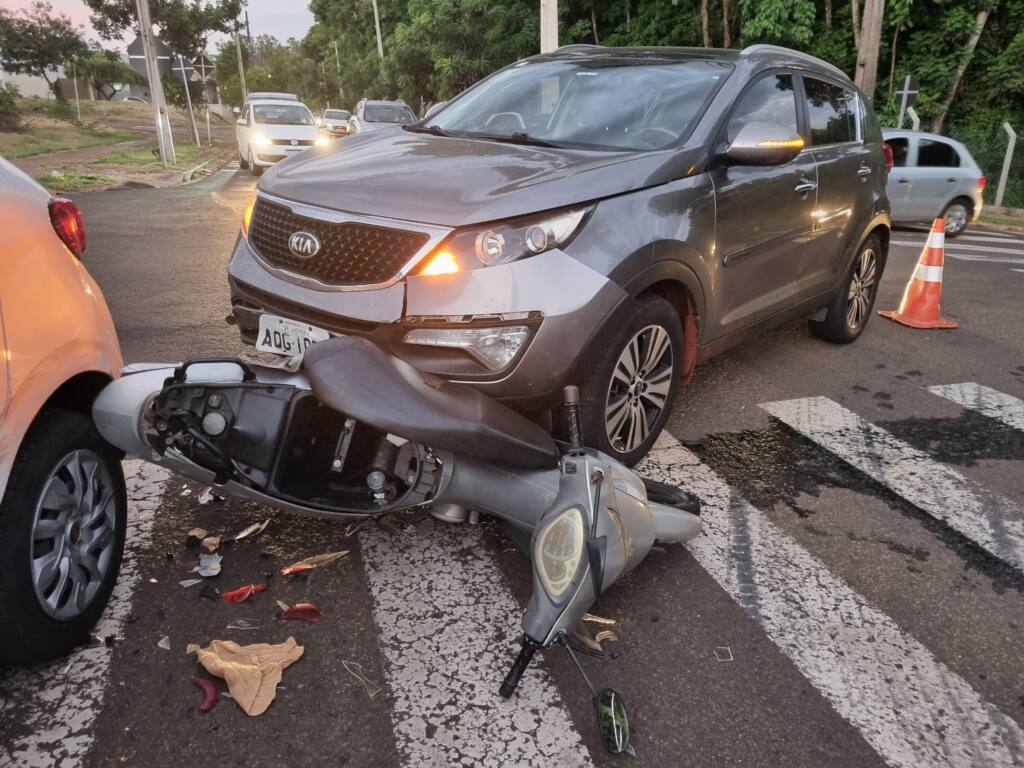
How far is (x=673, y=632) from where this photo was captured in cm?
267

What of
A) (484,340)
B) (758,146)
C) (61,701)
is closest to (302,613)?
(61,701)

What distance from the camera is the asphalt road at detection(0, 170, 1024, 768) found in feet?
7.21

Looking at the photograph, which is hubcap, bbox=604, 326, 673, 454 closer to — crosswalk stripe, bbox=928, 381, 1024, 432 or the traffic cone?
crosswalk stripe, bbox=928, 381, 1024, 432

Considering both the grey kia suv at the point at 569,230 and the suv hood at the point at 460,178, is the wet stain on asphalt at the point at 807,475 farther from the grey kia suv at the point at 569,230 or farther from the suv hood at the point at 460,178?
the suv hood at the point at 460,178

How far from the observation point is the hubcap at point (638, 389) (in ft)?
11.5

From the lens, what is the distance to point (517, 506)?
2.76 metres

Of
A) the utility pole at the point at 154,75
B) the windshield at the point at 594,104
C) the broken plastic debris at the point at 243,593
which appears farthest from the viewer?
the utility pole at the point at 154,75

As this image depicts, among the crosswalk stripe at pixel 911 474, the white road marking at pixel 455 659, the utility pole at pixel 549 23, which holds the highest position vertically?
the utility pole at pixel 549 23

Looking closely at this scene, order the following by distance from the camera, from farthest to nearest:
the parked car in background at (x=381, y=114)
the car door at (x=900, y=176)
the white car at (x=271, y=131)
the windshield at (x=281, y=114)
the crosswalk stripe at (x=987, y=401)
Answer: the parked car in background at (x=381, y=114) → the windshield at (x=281, y=114) → the white car at (x=271, y=131) → the car door at (x=900, y=176) → the crosswalk stripe at (x=987, y=401)

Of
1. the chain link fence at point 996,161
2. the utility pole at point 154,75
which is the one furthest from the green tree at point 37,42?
the chain link fence at point 996,161

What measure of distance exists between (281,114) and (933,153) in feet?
50.9

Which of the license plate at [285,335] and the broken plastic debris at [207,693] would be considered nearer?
the broken plastic debris at [207,693]

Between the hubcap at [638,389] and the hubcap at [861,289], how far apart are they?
2.73 metres

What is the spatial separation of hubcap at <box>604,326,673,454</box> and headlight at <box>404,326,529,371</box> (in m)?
0.58
